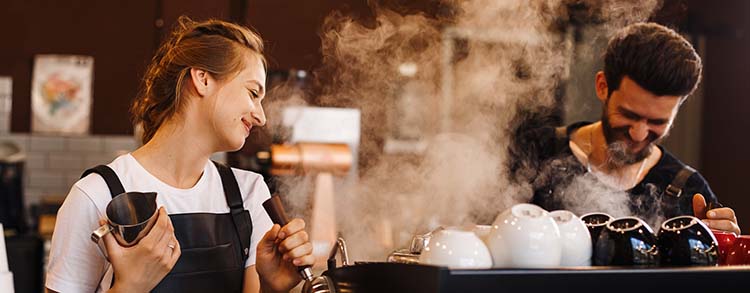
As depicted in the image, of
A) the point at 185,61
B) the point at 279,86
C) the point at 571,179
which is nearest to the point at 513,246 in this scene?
the point at 185,61

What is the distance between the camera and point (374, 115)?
202 inches

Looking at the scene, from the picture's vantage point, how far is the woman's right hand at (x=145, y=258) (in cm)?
163

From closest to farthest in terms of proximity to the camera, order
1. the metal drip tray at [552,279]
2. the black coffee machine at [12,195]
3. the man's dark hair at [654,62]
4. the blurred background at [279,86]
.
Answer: the metal drip tray at [552,279], the man's dark hair at [654,62], the blurred background at [279,86], the black coffee machine at [12,195]

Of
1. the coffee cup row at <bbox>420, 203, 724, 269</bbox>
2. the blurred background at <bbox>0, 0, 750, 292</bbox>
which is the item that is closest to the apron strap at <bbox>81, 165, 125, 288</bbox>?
the coffee cup row at <bbox>420, 203, 724, 269</bbox>

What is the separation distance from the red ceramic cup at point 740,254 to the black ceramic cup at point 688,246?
0.41 feet

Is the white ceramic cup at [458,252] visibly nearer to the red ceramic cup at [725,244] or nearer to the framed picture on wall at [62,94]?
the red ceramic cup at [725,244]

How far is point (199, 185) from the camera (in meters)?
1.97

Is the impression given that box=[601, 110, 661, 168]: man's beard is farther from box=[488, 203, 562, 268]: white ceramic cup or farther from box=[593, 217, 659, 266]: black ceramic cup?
box=[488, 203, 562, 268]: white ceramic cup

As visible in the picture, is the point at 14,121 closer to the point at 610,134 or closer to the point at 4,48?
the point at 4,48

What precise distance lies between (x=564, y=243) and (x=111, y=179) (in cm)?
88

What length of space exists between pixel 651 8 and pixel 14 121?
3.56 metres

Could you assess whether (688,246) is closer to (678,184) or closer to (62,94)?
(678,184)

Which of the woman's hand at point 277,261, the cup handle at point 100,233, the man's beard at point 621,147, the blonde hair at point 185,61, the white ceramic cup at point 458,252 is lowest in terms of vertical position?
the woman's hand at point 277,261

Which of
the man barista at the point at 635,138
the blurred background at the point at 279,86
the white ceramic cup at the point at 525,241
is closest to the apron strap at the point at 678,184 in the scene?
the man barista at the point at 635,138
